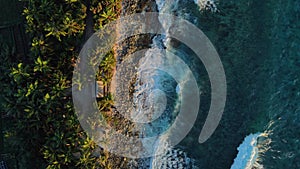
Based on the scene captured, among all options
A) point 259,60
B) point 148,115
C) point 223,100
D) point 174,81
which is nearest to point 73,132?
point 148,115

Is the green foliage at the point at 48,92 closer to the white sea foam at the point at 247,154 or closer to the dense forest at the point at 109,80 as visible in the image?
the dense forest at the point at 109,80

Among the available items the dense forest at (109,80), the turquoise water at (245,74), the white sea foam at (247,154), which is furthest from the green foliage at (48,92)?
the white sea foam at (247,154)

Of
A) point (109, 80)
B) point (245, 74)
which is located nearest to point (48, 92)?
point (109, 80)

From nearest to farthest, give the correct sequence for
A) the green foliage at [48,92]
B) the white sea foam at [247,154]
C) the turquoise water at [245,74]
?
the green foliage at [48,92] < the turquoise water at [245,74] < the white sea foam at [247,154]

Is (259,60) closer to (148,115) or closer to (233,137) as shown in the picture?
(233,137)

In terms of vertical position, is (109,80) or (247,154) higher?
(109,80)

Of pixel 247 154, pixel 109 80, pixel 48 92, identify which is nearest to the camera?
pixel 48 92

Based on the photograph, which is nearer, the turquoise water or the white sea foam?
the turquoise water

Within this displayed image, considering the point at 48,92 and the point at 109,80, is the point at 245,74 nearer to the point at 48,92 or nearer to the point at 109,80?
the point at 109,80

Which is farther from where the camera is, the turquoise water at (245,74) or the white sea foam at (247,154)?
the white sea foam at (247,154)

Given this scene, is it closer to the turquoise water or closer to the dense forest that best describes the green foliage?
the dense forest

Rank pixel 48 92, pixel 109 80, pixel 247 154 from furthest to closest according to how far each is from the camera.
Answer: pixel 109 80, pixel 247 154, pixel 48 92

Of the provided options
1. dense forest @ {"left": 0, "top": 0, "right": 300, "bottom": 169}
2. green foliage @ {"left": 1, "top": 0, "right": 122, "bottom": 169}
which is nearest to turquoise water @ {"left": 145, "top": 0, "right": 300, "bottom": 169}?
dense forest @ {"left": 0, "top": 0, "right": 300, "bottom": 169}
